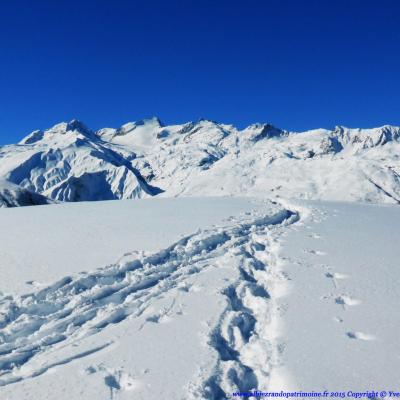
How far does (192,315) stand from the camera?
830 centimetres

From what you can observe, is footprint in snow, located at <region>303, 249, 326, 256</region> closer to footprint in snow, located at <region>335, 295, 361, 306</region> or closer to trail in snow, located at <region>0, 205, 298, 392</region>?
trail in snow, located at <region>0, 205, 298, 392</region>

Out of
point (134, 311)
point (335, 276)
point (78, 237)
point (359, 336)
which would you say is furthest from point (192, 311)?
point (78, 237)

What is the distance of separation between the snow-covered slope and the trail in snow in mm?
46651

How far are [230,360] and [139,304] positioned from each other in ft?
9.39

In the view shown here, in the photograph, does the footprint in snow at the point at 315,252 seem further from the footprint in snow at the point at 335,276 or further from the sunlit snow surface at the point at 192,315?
the footprint in snow at the point at 335,276

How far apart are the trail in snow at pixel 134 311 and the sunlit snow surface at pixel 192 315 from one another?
28mm

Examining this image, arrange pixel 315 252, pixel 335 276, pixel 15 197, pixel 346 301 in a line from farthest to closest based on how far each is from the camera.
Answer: pixel 15 197
pixel 315 252
pixel 335 276
pixel 346 301

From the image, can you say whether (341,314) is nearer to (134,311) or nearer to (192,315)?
(192,315)

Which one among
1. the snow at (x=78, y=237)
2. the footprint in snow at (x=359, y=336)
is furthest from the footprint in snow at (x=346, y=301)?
the snow at (x=78, y=237)

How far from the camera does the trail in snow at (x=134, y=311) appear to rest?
648cm

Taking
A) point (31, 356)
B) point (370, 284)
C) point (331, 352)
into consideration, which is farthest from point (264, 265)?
point (31, 356)

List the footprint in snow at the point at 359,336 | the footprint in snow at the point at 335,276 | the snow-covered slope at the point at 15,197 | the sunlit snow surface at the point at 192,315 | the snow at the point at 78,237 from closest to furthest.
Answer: the sunlit snow surface at the point at 192,315 < the footprint in snow at the point at 359,336 < the footprint in snow at the point at 335,276 < the snow at the point at 78,237 < the snow-covered slope at the point at 15,197

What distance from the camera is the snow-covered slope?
53.7m

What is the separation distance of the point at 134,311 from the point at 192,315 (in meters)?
1.22
